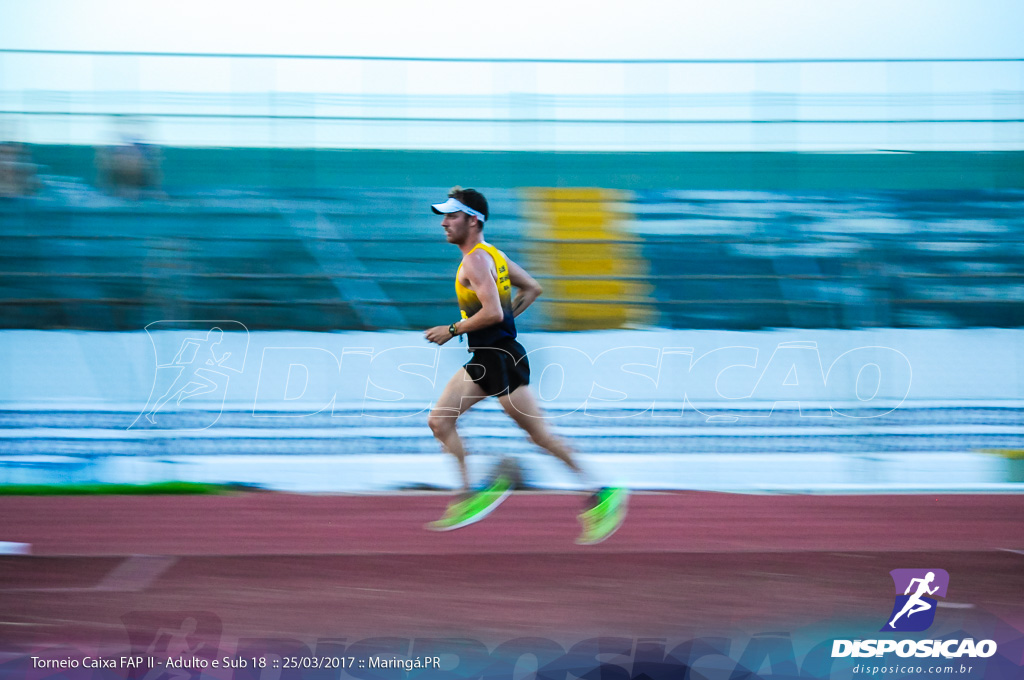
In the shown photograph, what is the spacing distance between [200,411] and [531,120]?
11.2 ft

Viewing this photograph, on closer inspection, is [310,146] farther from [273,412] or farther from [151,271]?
[273,412]

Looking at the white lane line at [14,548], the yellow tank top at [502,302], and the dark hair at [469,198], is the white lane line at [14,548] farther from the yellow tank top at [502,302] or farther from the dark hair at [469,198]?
the dark hair at [469,198]

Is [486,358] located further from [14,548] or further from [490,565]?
[14,548]

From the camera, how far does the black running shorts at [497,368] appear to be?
14.0ft

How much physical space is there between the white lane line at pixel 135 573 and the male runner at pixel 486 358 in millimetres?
1312

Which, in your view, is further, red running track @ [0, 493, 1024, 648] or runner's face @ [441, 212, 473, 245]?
runner's face @ [441, 212, 473, 245]

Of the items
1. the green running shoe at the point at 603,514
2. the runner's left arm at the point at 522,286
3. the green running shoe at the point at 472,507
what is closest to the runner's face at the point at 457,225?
the runner's left arm at the point at 522,286

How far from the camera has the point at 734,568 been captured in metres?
4.06

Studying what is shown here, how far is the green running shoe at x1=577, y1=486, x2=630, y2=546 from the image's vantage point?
14.3 feet

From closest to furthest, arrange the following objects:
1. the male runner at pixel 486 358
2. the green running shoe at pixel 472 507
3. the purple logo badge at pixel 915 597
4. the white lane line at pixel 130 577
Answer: the purple logo badge at pixel 915 597
the white lane line at pixel 130 577
the male runner at pixel 486 358
the green running shoe at pixel 472 507

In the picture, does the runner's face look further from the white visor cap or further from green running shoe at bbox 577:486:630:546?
green running shoe at bbox 577:486:630:546

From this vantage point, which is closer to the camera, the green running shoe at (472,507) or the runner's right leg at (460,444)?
the runner's right leg at (460,444)

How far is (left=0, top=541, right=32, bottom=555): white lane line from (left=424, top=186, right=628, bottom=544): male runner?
6.78 ft

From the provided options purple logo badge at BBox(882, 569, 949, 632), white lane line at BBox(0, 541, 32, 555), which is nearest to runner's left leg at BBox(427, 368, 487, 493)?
purple logo badge at BBox(882, 569, 949, 632)
